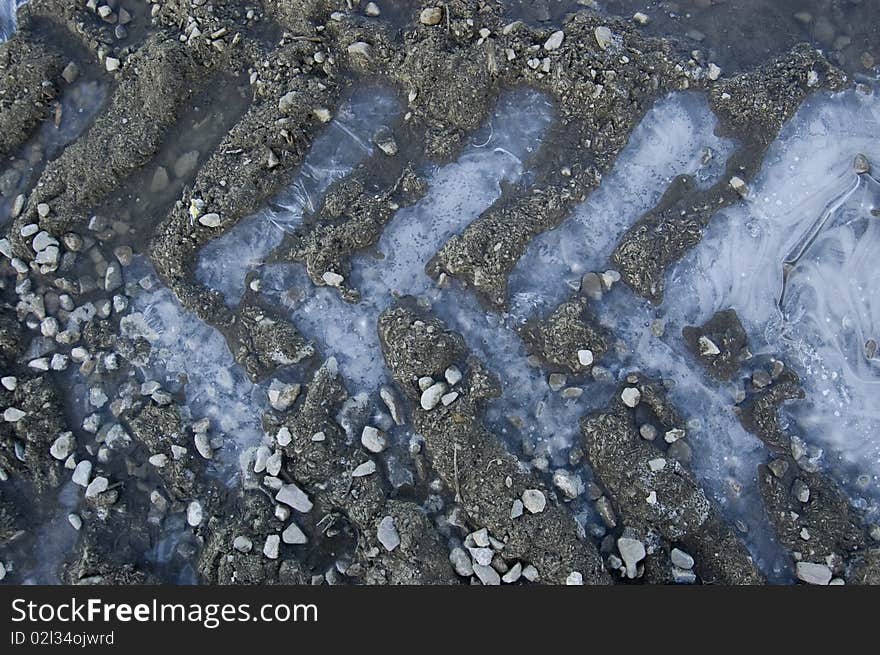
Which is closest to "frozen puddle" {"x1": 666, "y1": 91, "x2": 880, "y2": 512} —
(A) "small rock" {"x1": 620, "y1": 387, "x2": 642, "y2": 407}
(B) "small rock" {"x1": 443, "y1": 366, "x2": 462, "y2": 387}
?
(A) "small rock" {"x1": 620, "y1": 387, "x2": 642, "y2": 407}

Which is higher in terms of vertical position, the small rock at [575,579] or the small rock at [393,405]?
the small rock at [393,405]

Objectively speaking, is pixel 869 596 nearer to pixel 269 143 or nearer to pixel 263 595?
pixel 263 595

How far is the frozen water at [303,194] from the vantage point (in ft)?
17.6

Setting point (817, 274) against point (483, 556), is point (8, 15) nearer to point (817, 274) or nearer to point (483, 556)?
point (483, 556)

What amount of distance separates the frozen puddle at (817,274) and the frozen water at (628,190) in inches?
→ 20.9

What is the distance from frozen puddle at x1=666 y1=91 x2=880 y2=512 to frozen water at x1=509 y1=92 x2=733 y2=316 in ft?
1.74

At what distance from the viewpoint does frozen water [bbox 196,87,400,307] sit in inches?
211

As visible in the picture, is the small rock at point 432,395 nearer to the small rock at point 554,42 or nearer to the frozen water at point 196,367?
the frozen water at point 196,367

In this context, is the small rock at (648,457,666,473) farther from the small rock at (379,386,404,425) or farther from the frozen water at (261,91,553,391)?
the small rock at (379,386,404,425)

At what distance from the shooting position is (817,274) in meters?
5.25

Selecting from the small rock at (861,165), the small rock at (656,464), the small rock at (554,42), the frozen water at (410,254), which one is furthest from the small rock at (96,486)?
the small rock at (861,165)

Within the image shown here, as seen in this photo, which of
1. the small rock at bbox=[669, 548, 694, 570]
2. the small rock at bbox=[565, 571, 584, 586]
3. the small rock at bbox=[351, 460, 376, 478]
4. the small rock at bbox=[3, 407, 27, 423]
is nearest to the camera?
the small rock at bbox=[565, 571, 584, 586]

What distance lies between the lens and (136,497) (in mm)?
5066

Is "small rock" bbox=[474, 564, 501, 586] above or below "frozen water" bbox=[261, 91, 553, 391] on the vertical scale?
below
